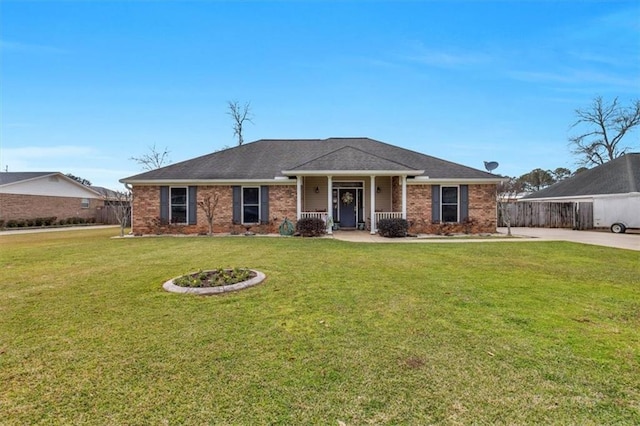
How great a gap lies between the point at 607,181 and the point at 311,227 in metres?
19.0

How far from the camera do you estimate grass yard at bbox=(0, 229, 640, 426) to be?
227cm

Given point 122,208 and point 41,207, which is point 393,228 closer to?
point 122,208

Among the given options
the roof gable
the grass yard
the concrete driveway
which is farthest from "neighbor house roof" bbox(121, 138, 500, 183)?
the grass yard

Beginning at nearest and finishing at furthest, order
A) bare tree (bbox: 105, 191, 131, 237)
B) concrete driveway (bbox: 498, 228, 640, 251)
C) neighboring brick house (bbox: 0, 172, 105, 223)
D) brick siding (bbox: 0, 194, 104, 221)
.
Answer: concrete driveway (bbox: 498, 228, 640, 251)
bare tree (bbox: 105, 191, 131, 237)
brick siding (bbox: 0, 194, 104, 221)
neighboring brick house (bbox: 0, 172, 105, 223)

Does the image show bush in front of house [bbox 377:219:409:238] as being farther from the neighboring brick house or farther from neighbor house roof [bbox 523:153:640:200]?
the neighboring brick house

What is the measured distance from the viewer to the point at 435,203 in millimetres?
14758

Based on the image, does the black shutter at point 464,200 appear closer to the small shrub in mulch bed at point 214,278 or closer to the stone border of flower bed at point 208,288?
the small shrub in mulch bed at point 214,278

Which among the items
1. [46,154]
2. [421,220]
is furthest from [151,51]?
[46,154]

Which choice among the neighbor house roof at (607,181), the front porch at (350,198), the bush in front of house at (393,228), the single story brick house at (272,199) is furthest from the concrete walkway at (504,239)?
the neighbor house roof at (607,181)

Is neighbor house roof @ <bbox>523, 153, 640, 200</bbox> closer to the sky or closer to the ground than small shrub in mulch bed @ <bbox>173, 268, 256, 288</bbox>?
closer to the sky

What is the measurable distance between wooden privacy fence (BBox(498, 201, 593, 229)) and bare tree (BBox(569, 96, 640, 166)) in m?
17.0

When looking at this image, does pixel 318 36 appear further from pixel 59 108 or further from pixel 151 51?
pixel 59 108

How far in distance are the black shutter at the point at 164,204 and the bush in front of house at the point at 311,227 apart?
6402mm

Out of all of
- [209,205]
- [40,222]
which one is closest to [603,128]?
[209,205]
